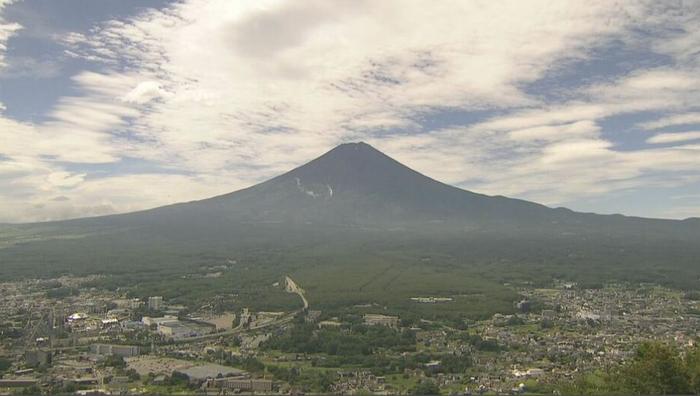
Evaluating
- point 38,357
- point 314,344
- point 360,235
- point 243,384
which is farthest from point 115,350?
point 360,235

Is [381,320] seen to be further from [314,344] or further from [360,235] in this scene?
[360,235]

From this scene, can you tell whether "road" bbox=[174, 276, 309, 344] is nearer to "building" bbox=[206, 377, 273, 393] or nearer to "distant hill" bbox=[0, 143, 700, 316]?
"distant hill" bbox=[0, 143, 700, 316]

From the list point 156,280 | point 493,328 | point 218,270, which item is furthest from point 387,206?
point 493,328

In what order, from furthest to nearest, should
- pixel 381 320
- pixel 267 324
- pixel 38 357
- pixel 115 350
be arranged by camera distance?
pixel 267 324 < pixel 381 320 < pixel 115 350 < pixel 38 357

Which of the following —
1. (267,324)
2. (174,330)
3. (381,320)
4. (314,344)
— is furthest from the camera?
(267,324)

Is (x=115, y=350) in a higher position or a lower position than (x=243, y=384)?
higher

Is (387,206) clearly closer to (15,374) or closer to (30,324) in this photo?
(30,324)

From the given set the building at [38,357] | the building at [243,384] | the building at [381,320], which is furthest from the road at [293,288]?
the building at [243,384]

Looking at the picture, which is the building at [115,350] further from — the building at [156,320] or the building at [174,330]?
the building at [156,320]
